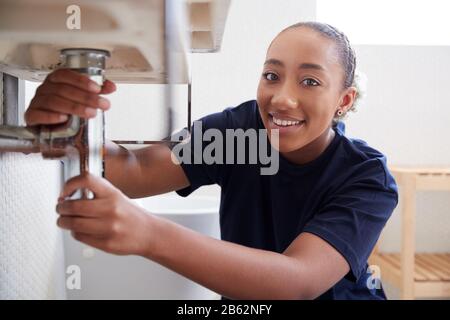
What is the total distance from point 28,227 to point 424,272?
0.83m

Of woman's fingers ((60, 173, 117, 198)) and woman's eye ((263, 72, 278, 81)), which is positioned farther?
woman's eye ((263, 72, 278, 81))

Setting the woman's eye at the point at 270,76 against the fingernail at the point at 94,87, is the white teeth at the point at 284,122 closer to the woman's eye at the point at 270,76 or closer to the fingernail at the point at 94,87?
the woman's eye at the point at 270,76

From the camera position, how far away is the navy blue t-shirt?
0.42m

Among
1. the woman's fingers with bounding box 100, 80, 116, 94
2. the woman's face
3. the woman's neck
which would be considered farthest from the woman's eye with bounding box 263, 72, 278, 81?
the woman's fingers with bounding box 100, 80, 116, 94

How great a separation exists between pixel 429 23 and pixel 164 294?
2.54 feet

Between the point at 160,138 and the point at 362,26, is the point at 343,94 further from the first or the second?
the point at 362,26

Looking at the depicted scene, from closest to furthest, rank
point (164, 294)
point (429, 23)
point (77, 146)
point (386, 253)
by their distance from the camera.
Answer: point (77, 146)
point (164, 294)
point (429, 23)
point (386, 253)

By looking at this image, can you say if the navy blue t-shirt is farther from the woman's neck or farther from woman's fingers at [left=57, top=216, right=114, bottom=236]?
woman's fingers at [left=57, top=216, right=114, bottom=236]

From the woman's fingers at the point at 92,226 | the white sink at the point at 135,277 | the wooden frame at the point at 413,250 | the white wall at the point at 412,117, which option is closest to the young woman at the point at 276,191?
the woman's fingers at the point at 92,226

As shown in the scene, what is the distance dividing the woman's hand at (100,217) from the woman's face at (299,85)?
0.83 feet

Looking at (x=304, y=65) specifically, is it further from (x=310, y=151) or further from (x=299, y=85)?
(x=310, y=151)

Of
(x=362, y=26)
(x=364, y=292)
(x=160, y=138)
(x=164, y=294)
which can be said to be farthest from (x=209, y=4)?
(x=362, y=26)
